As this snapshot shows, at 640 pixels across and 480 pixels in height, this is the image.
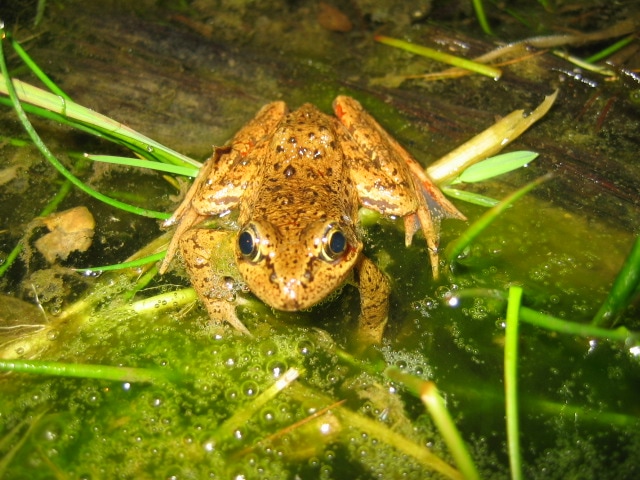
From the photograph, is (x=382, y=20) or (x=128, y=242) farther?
(x=382, y=20)

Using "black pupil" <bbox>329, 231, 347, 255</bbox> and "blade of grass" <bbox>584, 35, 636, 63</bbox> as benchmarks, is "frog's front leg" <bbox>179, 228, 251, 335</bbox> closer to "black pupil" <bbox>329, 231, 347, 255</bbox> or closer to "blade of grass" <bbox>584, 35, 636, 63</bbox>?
"black pupil" <bbox>329, 231, 347, 255</bbox>

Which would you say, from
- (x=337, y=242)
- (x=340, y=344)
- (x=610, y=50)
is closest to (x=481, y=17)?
(x=610, y=50)

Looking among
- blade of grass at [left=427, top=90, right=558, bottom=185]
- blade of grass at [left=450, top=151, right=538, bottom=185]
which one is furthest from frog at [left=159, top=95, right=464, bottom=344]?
blade of grass at [left=450, top=151, right=538, bottom=185]

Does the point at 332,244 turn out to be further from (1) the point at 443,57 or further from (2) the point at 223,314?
(1) the point at 443,57

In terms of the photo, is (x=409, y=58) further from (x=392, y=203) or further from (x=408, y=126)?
(x=392, y=203)

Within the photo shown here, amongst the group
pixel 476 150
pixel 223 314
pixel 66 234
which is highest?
pixel 476 150

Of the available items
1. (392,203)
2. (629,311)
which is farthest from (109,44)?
(629,311)
